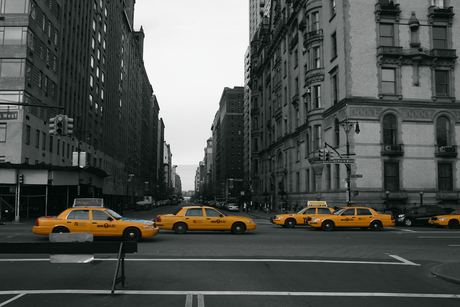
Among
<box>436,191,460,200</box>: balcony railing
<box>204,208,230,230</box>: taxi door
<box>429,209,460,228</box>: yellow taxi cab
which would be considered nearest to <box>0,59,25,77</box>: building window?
<box>204,208,230,230</box>: taxi door

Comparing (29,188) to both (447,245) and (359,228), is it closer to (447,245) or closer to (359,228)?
(359,228)

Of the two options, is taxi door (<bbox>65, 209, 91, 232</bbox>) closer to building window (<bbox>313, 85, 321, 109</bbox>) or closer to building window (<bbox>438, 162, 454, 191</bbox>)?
building window (<bbox>313, 85, 321, 109</bbox>)

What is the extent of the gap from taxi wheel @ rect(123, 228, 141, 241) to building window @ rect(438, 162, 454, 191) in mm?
33858

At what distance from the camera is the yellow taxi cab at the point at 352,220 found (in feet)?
79.4

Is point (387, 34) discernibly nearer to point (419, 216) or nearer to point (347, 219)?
point (419, 216)

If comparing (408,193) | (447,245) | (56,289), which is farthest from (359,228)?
(56,289)

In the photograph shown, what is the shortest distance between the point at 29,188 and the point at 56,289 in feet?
117

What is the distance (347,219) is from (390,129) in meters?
18.7

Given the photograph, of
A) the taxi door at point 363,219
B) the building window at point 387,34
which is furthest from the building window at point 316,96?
the taxi door at point 363,219

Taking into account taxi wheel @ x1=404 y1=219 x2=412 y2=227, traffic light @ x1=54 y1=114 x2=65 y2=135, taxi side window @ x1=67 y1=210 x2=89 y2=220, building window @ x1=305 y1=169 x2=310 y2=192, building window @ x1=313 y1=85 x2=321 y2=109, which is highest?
building window @ x1=313 y1=85 x2=321 y2=109

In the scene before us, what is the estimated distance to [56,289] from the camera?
8.66m

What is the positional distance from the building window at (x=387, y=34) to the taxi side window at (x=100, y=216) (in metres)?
33.7

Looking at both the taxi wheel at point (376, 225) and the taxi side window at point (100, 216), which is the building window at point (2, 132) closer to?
the taxi side window at point (100, 216)

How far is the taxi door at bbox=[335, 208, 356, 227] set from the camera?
24.4m
